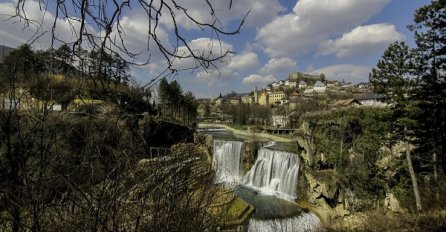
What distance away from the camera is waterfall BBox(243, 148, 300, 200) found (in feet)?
66.0

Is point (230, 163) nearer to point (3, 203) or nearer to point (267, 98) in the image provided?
point (3, 203)

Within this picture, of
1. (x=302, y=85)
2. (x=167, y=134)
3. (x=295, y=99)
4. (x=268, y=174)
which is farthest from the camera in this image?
(x=302, y=85)

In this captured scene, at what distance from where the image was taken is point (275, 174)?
2123 cm

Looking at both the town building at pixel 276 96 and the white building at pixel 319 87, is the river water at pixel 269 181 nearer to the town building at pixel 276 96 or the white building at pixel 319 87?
the town building at pixel 276 96

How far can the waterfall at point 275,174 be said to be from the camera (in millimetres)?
20125

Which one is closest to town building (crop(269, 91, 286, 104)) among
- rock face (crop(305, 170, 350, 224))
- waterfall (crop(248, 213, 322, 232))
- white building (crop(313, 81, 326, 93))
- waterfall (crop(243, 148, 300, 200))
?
white building (crop(313, 81, 326, 93))

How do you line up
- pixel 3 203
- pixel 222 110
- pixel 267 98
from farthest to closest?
pixel 267 98
pixel 222 110
pixel 3 203

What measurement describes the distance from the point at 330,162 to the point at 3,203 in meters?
19.5

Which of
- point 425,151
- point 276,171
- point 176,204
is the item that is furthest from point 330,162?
point 176,204

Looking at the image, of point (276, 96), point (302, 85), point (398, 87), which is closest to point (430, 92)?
point (398, 87)

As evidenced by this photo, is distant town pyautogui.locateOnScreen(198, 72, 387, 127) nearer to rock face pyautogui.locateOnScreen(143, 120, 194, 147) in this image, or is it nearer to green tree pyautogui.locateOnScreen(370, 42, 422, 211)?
green tree pyautogui.locateOnScreen(370, 42, 422, 211)

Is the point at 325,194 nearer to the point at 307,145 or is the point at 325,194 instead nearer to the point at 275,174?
the point at 275,174

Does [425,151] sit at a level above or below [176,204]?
below

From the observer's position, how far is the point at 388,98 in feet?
45.1
